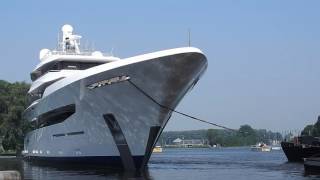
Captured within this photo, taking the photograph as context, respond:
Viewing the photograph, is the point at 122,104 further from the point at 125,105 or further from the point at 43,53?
the point at 43,53

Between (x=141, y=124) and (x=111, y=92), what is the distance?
2311mm

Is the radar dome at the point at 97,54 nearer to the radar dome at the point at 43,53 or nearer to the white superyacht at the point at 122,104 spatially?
the radar dome at the point at 43,53

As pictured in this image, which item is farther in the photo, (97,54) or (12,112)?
(12,112)

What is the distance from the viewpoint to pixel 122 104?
29500mm

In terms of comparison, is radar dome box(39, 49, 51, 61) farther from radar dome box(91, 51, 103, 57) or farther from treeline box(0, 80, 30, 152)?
treeline box(0, 80, 30, 152)

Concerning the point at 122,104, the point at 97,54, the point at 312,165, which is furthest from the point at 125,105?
the point at 312,165

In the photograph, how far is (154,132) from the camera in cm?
2988

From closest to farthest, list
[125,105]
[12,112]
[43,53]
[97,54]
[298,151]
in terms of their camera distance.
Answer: [125,105] → [97,54] → [43,53] → [298,151] → [12,112]

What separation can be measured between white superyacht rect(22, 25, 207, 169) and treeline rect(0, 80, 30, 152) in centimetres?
3157

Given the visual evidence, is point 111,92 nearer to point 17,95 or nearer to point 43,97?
point 43,97

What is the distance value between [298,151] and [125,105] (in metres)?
29.9

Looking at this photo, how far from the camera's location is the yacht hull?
27.9 metres

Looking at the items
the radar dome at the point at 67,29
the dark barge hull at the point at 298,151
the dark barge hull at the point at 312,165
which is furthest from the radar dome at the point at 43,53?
the dark barge hull at the point at 298,151

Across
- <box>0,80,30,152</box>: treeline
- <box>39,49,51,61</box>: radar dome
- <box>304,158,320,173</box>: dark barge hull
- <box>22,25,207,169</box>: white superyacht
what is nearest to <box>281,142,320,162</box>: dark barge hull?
<box>304,158,320,173</box>: dark barge hull
